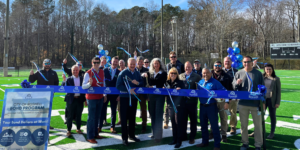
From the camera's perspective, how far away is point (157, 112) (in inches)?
200

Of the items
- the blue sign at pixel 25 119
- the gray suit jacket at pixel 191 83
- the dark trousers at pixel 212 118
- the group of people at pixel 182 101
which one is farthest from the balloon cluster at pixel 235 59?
the blue sign at pixel 25 119

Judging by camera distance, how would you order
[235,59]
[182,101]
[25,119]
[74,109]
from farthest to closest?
[235,59], [74,109], [182,101], [25,119]

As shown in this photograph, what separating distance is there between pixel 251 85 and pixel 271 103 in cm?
135

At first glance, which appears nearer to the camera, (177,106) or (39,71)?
(177,106)

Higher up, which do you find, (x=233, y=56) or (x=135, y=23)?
(x=135, y=23)

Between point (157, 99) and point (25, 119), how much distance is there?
9.03ft

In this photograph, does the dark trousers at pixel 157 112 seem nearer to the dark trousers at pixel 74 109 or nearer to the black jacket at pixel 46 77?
the dark trousers at pixel 74 109

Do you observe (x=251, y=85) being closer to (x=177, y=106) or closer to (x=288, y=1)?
(x=177, y=106)

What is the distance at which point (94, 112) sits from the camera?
16.5ft

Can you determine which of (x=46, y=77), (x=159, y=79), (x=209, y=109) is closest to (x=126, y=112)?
(x=159, y=79)

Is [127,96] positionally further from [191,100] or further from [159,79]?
[191,100]

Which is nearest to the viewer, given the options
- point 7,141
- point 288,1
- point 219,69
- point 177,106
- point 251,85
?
point 7,141

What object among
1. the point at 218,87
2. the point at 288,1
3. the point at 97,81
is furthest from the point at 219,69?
the point at 288,1

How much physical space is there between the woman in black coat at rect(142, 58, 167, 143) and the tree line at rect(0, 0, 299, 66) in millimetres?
45874
